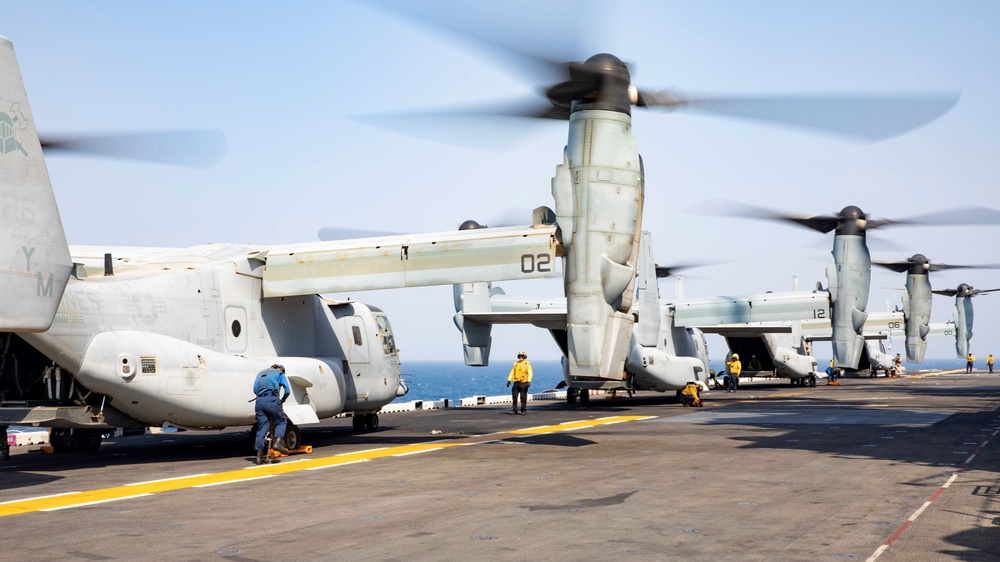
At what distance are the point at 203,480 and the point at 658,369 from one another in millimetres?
21648

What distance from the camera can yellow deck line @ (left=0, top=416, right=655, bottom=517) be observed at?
35.8ft

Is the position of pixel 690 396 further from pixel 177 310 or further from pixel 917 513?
pixel 917 513

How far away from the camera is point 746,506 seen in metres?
10.4

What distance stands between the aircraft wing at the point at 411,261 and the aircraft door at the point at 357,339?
3.15 metres

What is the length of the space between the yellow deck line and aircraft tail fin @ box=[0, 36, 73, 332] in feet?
7.67

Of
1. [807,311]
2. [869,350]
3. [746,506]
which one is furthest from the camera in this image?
[869,350]

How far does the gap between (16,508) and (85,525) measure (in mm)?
1784

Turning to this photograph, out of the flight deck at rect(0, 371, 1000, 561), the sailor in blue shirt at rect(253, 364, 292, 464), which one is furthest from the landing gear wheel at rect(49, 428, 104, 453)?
the sailor in blue shirt at rect(253, 364, 292, 464)

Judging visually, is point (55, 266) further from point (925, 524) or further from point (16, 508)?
point (925, 524)

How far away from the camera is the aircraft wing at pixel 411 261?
56.4ft

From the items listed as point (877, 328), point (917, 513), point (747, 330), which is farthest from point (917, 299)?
point (917, 513)

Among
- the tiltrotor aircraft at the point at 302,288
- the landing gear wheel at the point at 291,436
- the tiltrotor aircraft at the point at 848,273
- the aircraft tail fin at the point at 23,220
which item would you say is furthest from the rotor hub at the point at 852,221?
the aircraft tail fin at the point at 23,220

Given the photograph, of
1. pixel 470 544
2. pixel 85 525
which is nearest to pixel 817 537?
pixel 470 544

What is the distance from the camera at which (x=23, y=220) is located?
11.9 m
